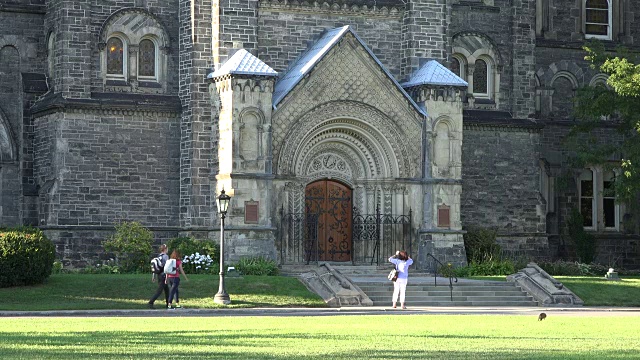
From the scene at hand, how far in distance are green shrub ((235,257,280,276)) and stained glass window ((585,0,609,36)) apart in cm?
1877

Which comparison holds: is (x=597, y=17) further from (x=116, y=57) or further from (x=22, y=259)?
(x=22, y=259)

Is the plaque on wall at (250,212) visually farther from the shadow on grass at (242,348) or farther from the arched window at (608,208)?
the arched window at (608,208)

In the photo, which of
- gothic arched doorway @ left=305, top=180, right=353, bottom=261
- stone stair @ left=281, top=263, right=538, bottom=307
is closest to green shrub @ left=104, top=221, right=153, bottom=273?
gothic arched doorway @ left=305, top=180, right=353, bottom=261

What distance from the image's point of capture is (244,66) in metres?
43.2

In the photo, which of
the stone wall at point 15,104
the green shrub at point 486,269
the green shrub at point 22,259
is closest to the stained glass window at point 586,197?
the green shrub at point 486,269

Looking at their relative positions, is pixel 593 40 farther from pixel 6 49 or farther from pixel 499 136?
pixel 6 49

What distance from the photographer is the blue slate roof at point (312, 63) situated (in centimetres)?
4400

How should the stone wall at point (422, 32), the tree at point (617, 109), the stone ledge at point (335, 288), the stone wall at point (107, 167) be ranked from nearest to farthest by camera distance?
1. the stone ledge at point (335, 288)
2. the stone wall at point (107, 167)
3. the tree at point (617, 109)
4. the stone wall at point (422, 32)

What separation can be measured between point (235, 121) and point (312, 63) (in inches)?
120

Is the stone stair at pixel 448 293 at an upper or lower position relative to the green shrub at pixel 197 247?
lower

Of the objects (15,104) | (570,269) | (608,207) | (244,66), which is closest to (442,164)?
(570,269)

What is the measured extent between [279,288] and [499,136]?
1438cm

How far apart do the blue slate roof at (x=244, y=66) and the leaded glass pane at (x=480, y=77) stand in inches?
398

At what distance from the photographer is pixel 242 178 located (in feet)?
141
